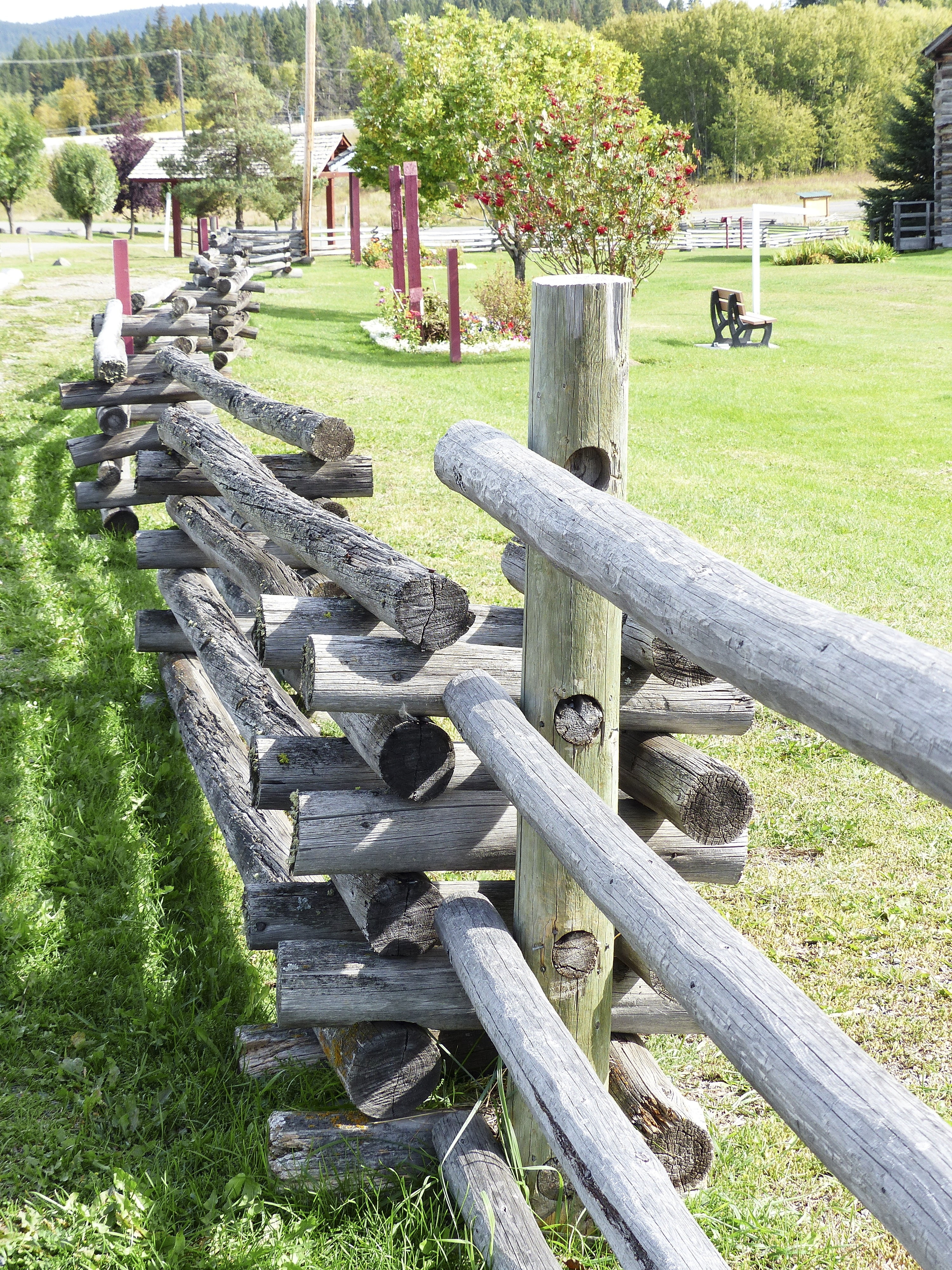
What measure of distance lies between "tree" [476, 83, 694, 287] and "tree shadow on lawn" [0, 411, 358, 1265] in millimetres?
11691

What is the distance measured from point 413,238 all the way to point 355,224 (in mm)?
20407

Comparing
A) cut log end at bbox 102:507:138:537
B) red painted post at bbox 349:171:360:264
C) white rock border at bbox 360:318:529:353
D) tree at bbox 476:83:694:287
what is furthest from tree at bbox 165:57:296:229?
cut log end at bbox 102:507:138:537

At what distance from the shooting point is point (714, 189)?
65000 mm

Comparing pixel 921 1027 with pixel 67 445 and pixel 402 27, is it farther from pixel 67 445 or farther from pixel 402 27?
pixel 402 27

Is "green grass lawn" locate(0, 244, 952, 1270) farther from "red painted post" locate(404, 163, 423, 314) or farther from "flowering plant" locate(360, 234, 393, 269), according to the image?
"flowering plant" locate(360, 234, 393, 269)

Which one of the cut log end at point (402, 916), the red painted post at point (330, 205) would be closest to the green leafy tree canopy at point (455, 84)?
the red painted post at point (330, 205)

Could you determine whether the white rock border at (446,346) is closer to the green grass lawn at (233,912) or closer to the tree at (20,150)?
the green grass lawn at (233,912)

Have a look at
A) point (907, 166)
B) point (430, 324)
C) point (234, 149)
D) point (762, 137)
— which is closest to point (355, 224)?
point (234, 149)

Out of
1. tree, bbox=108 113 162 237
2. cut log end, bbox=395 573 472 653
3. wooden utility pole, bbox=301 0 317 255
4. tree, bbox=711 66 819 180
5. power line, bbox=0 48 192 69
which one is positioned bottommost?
cut log end, bbox=395 573 472 653

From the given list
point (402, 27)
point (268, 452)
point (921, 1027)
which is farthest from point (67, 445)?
point (402, 27)

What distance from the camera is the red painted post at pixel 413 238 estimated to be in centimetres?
1795

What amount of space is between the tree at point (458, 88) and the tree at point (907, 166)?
11539 mm

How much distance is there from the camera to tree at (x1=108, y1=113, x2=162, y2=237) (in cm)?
5269

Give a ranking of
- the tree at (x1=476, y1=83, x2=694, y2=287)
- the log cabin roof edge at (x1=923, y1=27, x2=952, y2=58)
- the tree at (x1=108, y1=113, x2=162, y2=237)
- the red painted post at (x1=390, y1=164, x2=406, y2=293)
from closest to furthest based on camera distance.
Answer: the tree at (x1=476, y1=83, x2=694, y2=287), the red painted post at (x1=390, y1=164, x2=406, y2=293), the log cabin roof edge at (x1=923, y1=27, x2=952, y2=58), the tree at (x1=108, y1=113, x2=162, y2=237)
